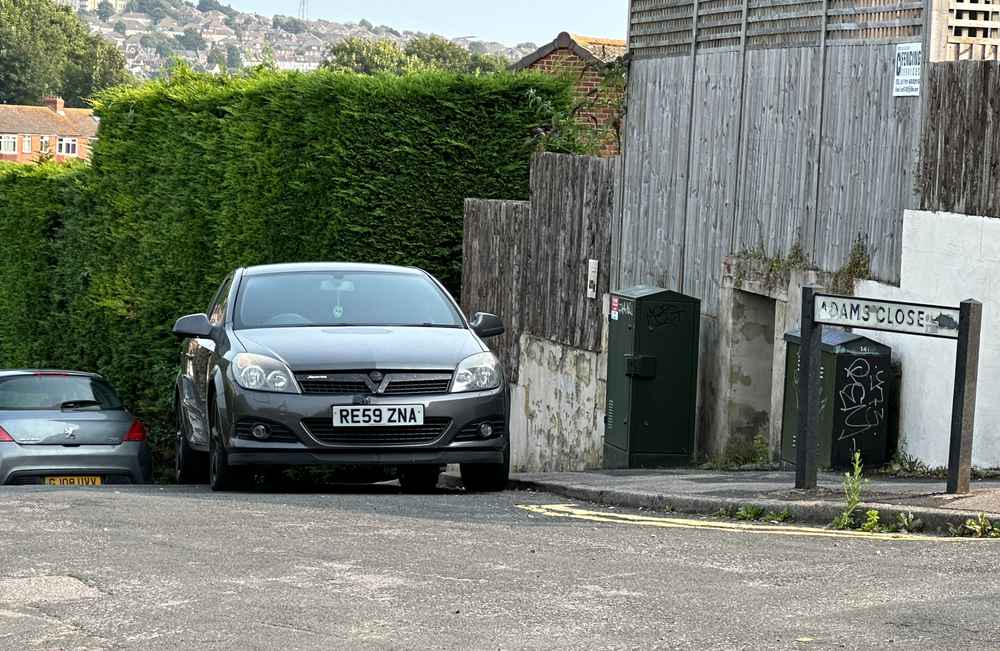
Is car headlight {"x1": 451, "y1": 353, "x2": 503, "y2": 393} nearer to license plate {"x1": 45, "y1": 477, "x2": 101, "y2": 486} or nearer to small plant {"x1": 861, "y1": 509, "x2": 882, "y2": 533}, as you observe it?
small plant {"x1": 861, "y1": 509, "x2": 882, "y2": 533}

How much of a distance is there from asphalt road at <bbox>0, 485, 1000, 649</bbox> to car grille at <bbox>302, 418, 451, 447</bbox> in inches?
57.7

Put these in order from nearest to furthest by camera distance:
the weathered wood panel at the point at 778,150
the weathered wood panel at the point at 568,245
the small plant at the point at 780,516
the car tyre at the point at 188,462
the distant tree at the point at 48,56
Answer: the small plant at the point at 780,516, the weathered wood panel at the point at 778,150, the car tyre at the point at 188,462, the weathered wood panel at the point at 568,245, the distant tree at the point at 48,56

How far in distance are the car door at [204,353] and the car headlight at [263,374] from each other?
3.02 feet

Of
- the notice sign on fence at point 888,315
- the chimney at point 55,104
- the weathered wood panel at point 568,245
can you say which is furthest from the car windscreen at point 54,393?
the chimney at point 55,104

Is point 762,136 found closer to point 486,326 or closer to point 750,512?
point 486,326

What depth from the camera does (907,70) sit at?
11828mm

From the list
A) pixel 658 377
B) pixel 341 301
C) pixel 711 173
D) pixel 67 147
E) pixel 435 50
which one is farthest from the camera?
pixel 67 147

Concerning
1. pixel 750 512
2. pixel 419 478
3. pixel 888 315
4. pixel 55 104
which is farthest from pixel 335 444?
pixel 55 104

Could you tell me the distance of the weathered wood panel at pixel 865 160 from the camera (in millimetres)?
11875

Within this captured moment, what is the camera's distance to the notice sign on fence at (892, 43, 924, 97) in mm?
11680

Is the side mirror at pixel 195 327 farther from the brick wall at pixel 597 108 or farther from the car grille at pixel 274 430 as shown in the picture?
the brick wall at pixel 597 108

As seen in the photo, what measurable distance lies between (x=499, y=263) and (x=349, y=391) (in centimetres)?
757

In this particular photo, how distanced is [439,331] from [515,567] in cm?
450

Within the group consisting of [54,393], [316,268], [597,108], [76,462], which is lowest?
[76,462]
